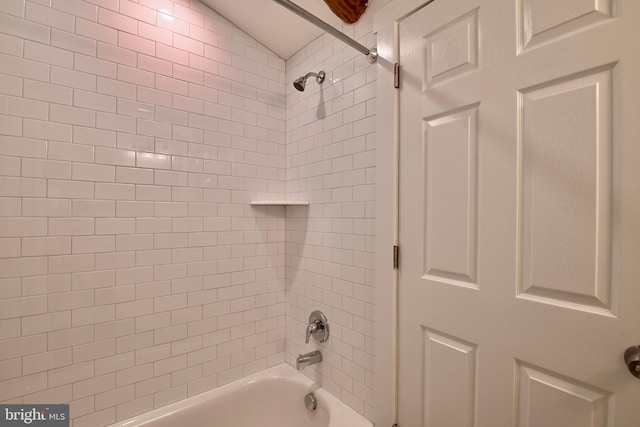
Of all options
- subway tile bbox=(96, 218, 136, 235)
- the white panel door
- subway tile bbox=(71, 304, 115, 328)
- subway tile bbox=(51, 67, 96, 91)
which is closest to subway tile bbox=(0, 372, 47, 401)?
subway tile bbox=(71, 304, 115, 328)

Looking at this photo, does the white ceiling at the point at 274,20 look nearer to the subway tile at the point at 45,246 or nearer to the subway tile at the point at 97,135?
the subway tile at the point at 97,135

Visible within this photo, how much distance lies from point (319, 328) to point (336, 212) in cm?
67

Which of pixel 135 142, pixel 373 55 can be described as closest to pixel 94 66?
pixel 135 142

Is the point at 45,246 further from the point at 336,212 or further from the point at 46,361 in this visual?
the point at 336,212

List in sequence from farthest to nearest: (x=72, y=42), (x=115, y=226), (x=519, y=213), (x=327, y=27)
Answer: (x=115, y=226), (x=72, y=42), (x=327, y=27), (x=519, y=213)

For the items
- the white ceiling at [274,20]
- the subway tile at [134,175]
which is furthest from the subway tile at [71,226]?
the white ceiling at [274,20]

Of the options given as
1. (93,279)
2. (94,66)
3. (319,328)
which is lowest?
(319,328)

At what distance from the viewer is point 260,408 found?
5.61 ft

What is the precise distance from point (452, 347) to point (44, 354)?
168 cm

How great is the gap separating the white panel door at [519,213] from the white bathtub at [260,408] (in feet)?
1.67

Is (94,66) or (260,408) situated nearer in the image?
(94,66)

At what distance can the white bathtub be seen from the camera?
1.43 meters

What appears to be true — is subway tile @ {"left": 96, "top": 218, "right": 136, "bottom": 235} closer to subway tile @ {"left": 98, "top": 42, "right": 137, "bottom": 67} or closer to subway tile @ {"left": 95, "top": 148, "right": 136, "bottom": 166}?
subway tile @ {"left": 95, "top": 148, "right": 136, "bottom": 166}

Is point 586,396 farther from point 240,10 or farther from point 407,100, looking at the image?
point 240,10
